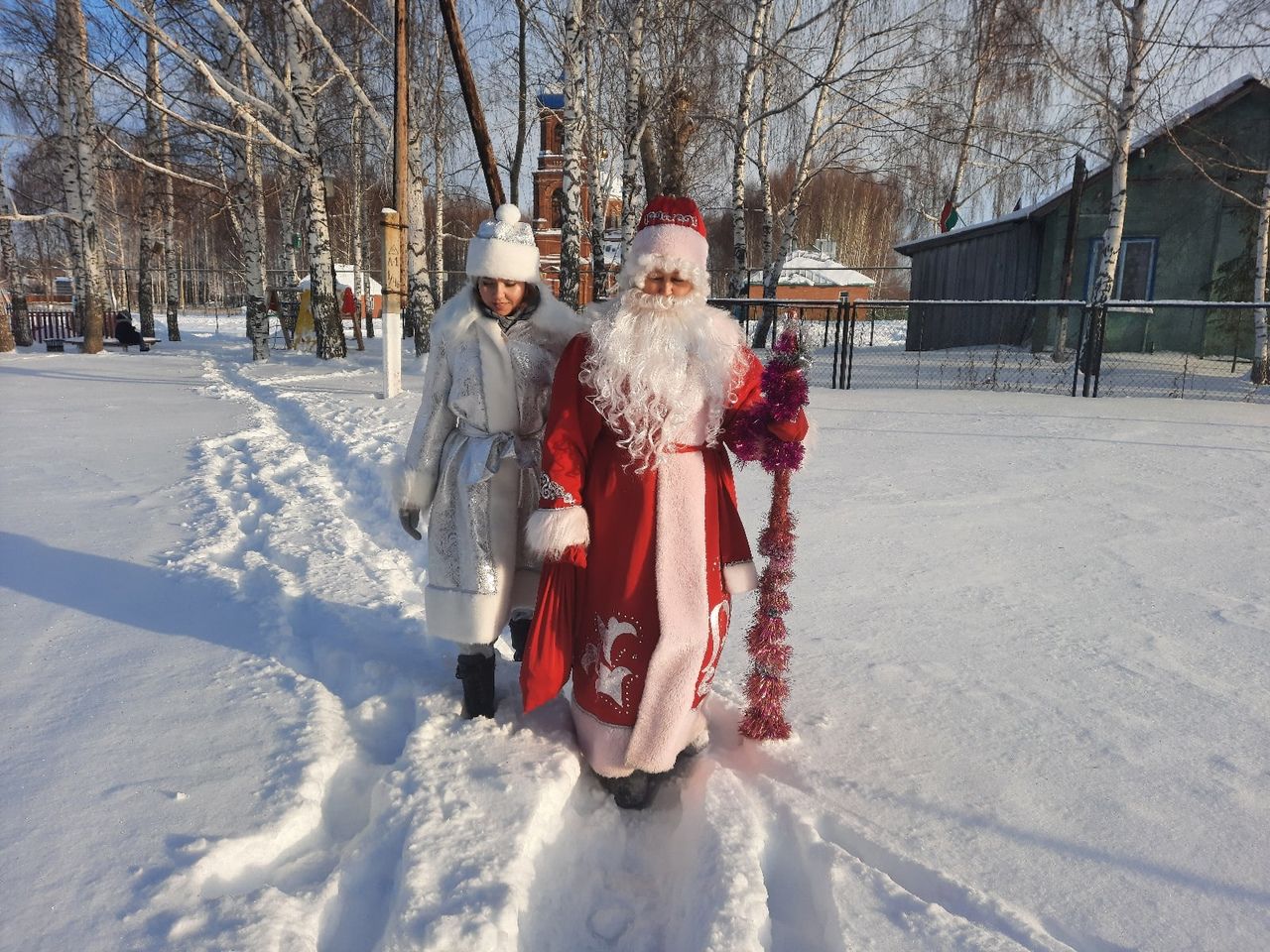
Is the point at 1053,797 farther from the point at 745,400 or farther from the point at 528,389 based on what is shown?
the point at 528,389

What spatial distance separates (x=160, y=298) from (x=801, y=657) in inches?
2297

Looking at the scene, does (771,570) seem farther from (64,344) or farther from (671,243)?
(64,344)

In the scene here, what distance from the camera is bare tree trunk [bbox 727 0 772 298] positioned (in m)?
12.3

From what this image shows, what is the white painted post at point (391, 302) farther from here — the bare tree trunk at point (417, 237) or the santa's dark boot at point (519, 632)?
the santa's dark boot at point (519, 632)

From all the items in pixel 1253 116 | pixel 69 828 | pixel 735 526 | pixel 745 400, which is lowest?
pixel 69 828

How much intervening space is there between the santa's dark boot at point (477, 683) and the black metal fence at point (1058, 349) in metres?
6.09

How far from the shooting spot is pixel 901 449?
20.2ft

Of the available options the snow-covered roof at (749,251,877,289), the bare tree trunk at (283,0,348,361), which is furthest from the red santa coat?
the snow-covered roof at (749,251,877,289)

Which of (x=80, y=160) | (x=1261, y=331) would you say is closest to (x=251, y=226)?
(x=80, y=160)

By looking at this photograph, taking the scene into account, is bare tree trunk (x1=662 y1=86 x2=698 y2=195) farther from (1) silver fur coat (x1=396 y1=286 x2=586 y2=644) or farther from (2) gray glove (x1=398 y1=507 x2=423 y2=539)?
(2) gray glove (x1=398 y1=507 x2=423 y2=539)

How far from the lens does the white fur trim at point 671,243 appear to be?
→ 204 centimetres

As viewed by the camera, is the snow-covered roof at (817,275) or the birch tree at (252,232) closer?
the birch tree at (252,232)

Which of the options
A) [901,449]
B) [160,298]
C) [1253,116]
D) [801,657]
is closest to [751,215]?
[1253,116]

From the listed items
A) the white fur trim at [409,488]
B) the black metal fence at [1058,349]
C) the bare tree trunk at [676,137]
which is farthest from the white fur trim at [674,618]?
the bare tree trunk at [676,137]
